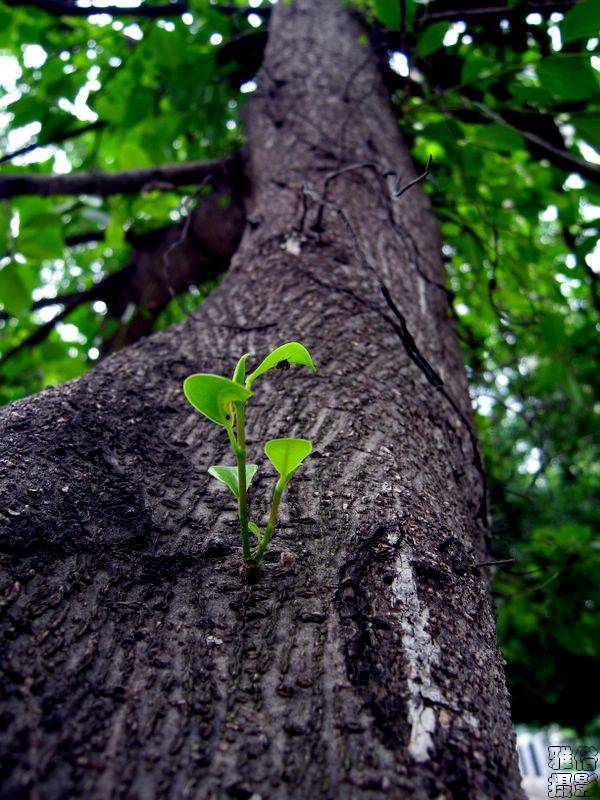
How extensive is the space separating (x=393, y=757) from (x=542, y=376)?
2088mm

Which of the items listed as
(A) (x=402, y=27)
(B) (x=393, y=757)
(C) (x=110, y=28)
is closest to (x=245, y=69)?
(C) (x=110, y=28)

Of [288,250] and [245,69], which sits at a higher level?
[245,69]

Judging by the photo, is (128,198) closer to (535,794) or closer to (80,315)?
(80,315)

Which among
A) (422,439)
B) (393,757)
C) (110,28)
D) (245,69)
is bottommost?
(393,757)

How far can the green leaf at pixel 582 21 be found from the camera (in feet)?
3.61

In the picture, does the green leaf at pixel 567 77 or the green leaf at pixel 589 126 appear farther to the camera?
the green leaf at pixel 589 126

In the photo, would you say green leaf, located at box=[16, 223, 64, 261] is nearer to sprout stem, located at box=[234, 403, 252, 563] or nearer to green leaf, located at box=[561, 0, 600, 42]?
sprout stem, located at box=[234, 403, 252, 563]

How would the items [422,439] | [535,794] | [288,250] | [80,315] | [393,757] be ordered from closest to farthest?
[393,757]
[422,439]
[288,250]
[80,315]
[535,794]

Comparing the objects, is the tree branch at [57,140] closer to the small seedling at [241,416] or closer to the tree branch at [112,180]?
the tree branch at [112,180]

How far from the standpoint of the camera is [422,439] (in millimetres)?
781

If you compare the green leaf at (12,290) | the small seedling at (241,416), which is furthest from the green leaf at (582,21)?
the green leaf at (12,290)

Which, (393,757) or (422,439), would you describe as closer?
(393,757)

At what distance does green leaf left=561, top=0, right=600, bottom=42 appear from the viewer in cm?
110

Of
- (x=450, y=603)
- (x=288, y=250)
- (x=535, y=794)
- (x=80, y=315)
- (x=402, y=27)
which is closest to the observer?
(x=450, y=603)
